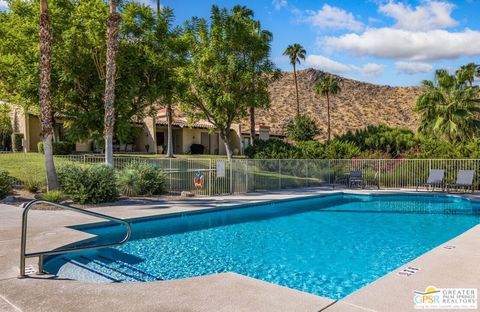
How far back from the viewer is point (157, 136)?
34.5 meters

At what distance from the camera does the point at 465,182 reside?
17953mm

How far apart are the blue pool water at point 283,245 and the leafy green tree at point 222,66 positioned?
30.1 ft

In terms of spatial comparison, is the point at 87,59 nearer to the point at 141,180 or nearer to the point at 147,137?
the point at 141,180

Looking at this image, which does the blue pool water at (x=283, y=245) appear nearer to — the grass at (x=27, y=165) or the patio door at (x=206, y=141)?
the grass at (x=27, y=165)

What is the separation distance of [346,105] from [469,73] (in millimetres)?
42230

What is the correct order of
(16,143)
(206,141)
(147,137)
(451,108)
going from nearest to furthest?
(451,108)
(16,143)
(147,137)
(206,141)

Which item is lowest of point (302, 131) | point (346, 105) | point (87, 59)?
point (302, 131)

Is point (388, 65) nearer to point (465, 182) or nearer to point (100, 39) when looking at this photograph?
point (465, 182)

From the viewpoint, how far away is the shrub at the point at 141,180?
50.0ft

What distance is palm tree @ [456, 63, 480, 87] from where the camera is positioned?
26.1 metres

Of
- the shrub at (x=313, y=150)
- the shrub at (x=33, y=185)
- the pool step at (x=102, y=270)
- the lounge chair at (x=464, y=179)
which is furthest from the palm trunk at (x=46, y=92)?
the lounge chair at (x=464, y=179)

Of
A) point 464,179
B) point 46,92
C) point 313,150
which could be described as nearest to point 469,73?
point 313,150

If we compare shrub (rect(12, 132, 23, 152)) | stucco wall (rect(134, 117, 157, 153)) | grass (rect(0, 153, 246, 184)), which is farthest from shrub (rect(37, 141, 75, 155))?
stucco wall (rect(134, 117, 157, 153))

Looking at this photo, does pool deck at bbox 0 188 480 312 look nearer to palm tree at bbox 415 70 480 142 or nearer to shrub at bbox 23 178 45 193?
shrub at bbox 23 178 45 193
